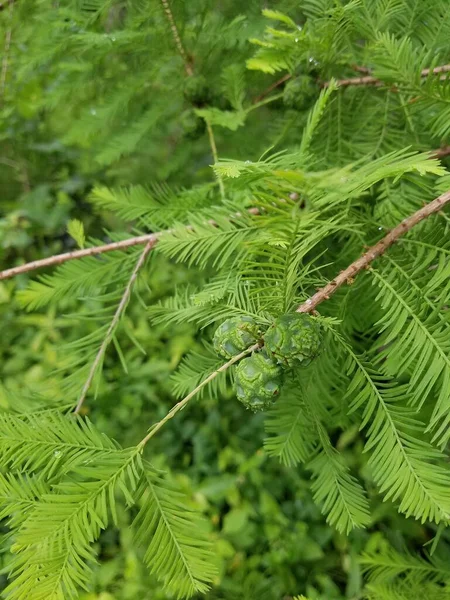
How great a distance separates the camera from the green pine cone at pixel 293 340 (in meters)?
0.47

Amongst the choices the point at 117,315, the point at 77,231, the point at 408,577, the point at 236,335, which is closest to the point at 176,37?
the point at 77,231

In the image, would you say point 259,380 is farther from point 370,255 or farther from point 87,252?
point 87,252

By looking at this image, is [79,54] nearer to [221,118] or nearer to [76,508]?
[221,118]

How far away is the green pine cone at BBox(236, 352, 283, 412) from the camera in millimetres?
490

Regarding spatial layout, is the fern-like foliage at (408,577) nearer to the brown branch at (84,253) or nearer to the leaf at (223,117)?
the brown branch at (84,253)

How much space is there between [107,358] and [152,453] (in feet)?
1.56

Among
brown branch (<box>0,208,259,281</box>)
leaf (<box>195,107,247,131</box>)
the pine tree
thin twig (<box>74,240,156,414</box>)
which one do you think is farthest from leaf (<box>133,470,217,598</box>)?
leaf (<box>195,107,247,131</box>)

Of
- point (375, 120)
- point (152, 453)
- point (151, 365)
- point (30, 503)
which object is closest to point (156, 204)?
point (375, 120)

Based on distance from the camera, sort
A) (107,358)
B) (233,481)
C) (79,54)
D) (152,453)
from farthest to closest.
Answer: (107,358)
(152,453)
(233,481)
(79,54)

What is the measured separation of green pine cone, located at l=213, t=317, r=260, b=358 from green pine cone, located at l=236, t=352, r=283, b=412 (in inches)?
1.0

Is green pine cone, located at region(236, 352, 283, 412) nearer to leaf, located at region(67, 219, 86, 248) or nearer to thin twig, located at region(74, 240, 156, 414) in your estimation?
thin twig, located at region(74, 240, 156, 414)

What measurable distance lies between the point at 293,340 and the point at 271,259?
0.29 ft

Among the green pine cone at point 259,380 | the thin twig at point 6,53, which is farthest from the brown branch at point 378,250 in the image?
the thin twig at point 6,53

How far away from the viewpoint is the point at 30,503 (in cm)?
51
